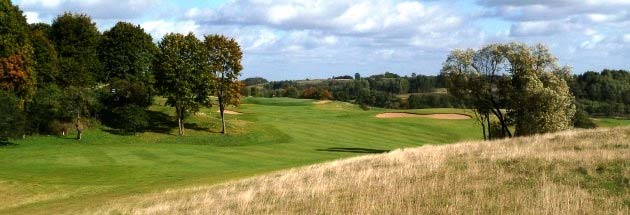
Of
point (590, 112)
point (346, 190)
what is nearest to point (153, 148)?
point (346, 190)

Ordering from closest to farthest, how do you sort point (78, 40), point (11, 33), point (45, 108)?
point (11, 33) < point (45, 108) < point (78, 40)

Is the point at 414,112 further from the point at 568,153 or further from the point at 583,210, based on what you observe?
the point at 583,210

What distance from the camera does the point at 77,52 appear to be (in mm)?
65625

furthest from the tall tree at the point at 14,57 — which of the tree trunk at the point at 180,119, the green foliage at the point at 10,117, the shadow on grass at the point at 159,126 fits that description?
the tree trunk at the point at 180,119

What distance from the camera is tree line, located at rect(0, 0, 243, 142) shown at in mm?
54250

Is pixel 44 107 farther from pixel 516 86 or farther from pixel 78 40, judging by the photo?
pixel 516 86

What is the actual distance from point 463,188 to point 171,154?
35.4m

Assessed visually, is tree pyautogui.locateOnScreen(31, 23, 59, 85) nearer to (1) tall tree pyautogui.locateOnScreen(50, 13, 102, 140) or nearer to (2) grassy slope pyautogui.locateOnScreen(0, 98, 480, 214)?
(1) tall tree pyautogui.locateOnScreen(50, 13, 102, 140)

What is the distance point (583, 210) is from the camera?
10930 mm

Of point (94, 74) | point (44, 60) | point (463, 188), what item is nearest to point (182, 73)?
point (94, 74)

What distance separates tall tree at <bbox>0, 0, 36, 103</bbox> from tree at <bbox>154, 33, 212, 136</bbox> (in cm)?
1267

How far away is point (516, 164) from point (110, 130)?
51.4 metres

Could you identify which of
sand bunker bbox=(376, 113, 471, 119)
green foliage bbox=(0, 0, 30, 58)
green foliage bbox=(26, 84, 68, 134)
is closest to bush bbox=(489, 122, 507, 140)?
sand bunker bbox=(376, 113, 471, 119)

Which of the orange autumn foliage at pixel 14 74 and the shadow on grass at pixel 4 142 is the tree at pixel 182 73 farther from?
the shadow on grass at pixel 4 142
